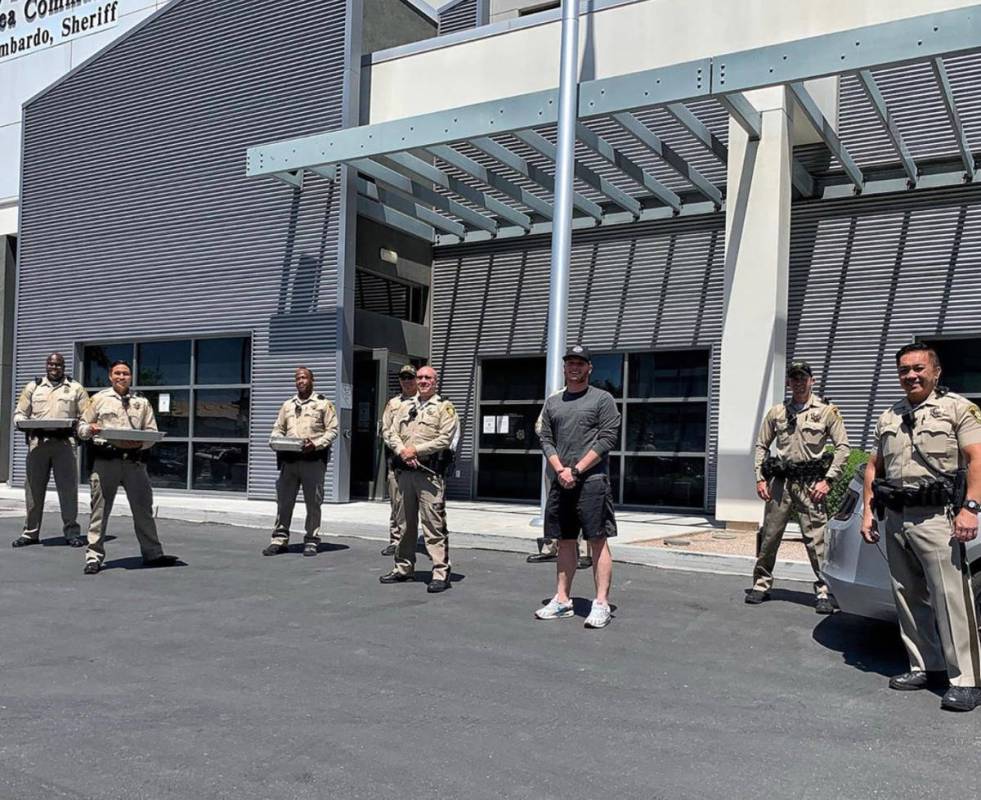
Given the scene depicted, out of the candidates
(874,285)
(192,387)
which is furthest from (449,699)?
(192,387)

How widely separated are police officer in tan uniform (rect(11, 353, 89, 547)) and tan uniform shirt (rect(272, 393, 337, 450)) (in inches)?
88.8

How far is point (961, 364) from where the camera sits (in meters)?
12.7

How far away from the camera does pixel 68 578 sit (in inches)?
324

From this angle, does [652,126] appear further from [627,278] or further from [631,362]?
[631,362]

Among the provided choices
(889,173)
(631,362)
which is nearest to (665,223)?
(631,362)

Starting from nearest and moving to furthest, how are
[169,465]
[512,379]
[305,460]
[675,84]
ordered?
[305,460] → [675,84] → [512,379] → [169,465]

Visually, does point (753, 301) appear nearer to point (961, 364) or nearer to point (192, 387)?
point (961, 364)

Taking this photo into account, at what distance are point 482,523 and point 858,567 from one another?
701cm

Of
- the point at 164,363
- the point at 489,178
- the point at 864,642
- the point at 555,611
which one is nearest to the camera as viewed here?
the point at 864,642

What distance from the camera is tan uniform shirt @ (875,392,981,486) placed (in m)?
5.03

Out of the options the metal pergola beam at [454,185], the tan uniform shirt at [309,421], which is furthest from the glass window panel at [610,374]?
the tan uniform shirt at [309,421]

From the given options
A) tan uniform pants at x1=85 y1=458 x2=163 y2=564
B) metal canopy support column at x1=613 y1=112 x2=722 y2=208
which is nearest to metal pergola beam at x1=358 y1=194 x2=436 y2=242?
metal canopy support column at x1=613 y1=112 x2=722 y2=208

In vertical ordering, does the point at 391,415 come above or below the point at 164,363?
below

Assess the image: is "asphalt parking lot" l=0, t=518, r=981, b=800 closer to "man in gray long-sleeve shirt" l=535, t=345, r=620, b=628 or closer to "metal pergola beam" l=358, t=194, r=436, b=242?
"man in gray long-sleeve shirt" l=535, t=345, r=620, b=628
